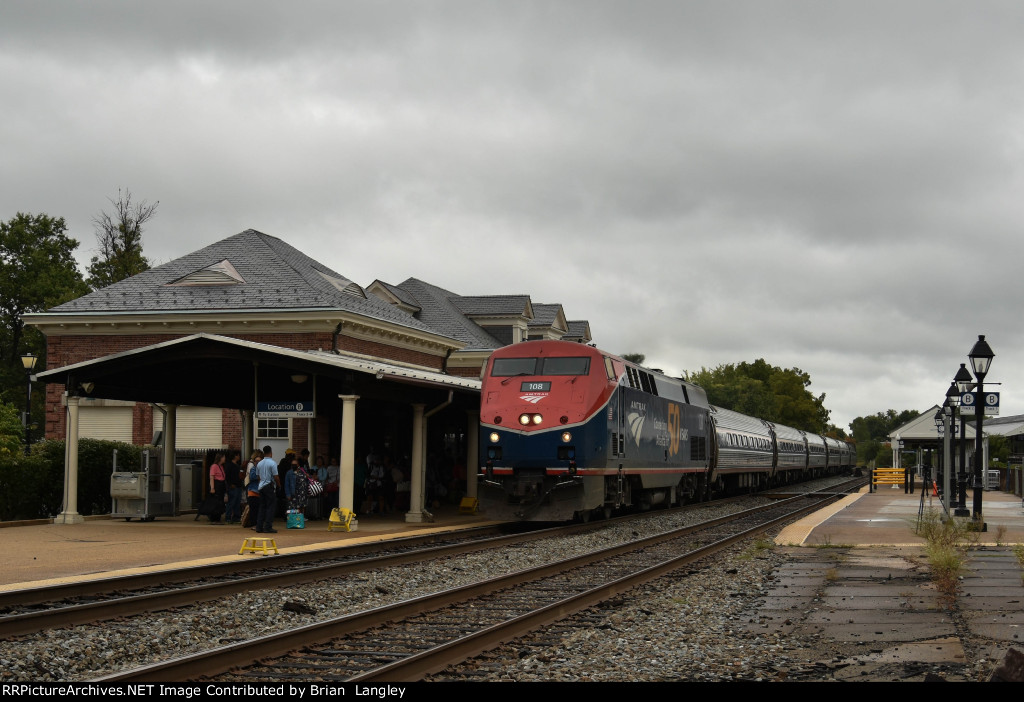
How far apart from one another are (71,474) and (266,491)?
16.1 ft

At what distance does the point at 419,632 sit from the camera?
971 centimetres

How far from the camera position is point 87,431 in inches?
1273

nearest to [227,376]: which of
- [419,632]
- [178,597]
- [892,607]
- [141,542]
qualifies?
[141,542]

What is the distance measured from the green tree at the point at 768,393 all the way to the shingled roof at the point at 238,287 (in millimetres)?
68057

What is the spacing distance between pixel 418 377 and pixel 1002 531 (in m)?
11.0

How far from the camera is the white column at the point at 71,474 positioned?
70.8 ft

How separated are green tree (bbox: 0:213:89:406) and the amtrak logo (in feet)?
135

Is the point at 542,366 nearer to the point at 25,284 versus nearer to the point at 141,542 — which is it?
the point at 141,542

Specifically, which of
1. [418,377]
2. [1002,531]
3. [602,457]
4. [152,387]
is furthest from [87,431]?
[1002,531]

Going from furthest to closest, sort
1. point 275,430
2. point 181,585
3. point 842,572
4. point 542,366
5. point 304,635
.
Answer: point 275,430
point 542,366
point 842,572
point 181,585
point 304,635

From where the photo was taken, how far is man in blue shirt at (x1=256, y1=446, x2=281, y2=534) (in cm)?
1927

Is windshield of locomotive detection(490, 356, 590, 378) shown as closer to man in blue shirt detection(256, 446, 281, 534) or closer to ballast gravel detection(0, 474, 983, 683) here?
man in blue shirt detection(256, 446, 281, 534)

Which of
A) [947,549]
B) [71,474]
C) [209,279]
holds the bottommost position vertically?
[947,549]

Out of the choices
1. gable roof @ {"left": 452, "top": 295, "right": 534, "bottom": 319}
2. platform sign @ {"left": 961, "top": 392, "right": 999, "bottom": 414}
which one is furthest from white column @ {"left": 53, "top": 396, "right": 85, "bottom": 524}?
gable roof @ {"left": 452, "top": 295, "right": 534, "bottom": 319}
